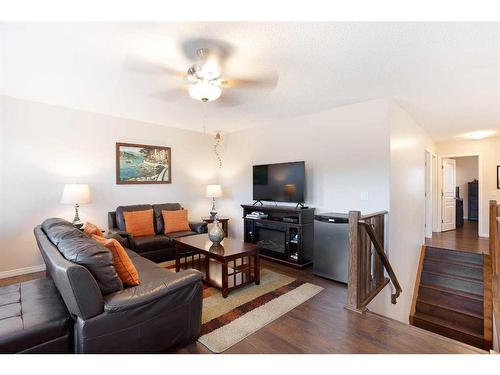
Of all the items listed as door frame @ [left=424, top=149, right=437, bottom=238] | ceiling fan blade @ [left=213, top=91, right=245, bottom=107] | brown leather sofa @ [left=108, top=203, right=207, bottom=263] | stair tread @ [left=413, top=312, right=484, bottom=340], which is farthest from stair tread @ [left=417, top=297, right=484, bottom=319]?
ceiling fan blade @ [left=213, top=91, right=245, bottom=107]

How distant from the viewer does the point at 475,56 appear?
214 centimetres

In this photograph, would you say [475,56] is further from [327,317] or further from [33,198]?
[33,198]

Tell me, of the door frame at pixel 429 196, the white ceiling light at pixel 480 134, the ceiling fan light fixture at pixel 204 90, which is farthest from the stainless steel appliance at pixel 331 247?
the white ceiling light at pixel 480 134

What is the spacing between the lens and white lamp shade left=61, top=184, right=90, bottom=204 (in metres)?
3.33

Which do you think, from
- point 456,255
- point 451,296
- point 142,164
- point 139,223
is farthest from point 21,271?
point 456,255

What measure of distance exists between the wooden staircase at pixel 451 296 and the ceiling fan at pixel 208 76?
13.8ft

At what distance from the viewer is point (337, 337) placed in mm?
1947

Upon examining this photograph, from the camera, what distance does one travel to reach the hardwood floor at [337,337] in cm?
179

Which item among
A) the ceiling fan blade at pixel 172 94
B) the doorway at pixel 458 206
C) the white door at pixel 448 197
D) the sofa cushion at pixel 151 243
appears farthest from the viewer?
the white door at pixel 448 197

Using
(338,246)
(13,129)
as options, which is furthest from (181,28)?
(13,129)

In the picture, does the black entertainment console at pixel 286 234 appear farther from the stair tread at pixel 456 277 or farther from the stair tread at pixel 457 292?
the stair tread at pixel 456 277

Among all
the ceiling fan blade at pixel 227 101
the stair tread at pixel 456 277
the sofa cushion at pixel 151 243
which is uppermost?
the ceiling fan blade at pixel 227 101

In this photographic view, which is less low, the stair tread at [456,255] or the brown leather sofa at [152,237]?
the brown leather sofa at [152,237]

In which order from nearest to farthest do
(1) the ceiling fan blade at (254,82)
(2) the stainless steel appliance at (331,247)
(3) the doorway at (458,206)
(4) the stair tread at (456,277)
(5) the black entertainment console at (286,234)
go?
1. (1) the ceiling fan blade at (254,82)
2. (2) the stainless steel appliance at (331,247)
3. (5) the black entertainment console at (286,234)
4. (4) the stair tread at (456,277)
5. (3) the doorway at (458,206)
